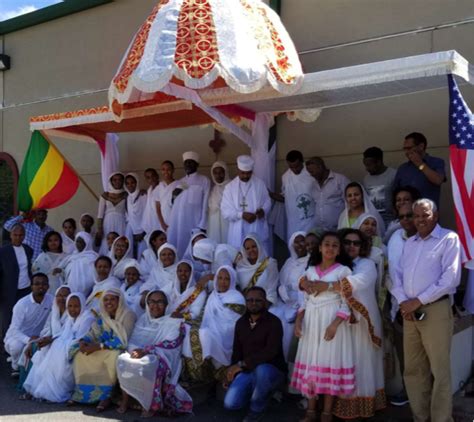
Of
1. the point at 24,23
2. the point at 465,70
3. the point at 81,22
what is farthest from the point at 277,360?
the point at 24,23

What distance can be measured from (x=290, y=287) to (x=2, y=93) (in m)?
8.30

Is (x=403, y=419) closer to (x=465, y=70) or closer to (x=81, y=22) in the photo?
(x=465, y=70)

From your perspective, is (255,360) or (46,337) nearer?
(255,360)

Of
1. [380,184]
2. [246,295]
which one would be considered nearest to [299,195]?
[380,184]

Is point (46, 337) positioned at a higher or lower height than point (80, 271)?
lower

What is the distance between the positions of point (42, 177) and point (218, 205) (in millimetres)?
2593

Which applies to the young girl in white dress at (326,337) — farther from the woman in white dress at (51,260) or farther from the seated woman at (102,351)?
the woman in white dress at (51,260)

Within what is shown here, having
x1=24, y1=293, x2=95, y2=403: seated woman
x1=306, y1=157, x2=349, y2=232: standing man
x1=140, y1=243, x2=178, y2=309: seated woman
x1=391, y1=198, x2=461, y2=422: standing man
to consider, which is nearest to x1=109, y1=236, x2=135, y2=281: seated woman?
x1=140, y1=243, x2=178, y2=309: seated woman

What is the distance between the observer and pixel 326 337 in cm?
441

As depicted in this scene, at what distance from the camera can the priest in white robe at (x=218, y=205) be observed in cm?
740

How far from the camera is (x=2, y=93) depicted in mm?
11641

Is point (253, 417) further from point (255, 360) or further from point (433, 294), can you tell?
point (433, 294)

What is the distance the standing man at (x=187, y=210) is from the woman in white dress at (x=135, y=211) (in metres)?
0.60

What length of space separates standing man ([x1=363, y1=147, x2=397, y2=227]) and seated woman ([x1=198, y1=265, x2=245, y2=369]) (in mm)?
1627
